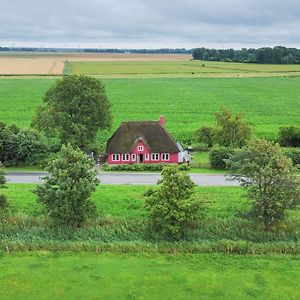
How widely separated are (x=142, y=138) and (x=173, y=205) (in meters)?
21.0

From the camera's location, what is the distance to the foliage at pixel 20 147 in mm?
50969

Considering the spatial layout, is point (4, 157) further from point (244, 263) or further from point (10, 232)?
point (244, 263)

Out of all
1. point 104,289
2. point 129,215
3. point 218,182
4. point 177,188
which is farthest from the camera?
point 218,182

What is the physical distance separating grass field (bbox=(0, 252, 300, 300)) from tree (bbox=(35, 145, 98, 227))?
3530 millimetres

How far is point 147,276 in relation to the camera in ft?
90.9

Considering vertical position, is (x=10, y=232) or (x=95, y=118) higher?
(x=95, y=118)

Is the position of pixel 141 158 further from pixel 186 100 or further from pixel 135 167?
pixel 186 100

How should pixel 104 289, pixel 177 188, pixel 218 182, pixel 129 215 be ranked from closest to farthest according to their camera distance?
pixel 104 289
pixel 177 188
pixel 129 215
pixel 218 182

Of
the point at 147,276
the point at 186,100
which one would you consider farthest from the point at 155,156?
the point at 186,100

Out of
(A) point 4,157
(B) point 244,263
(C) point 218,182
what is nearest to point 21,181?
(A) point 4,157

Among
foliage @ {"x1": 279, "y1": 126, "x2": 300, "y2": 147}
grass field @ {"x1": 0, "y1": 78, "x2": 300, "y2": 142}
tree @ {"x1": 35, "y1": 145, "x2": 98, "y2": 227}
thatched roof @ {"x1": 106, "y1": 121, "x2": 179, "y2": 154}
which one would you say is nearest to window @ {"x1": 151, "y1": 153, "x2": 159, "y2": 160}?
thatched roof @ {"x1": 106, "y1": 121, "x2": 179, "y2": 154}

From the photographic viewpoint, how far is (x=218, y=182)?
4556 centimetres

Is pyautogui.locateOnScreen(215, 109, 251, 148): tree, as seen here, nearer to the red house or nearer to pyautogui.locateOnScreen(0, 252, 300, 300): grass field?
the red house

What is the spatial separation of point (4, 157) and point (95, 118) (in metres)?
10.2
